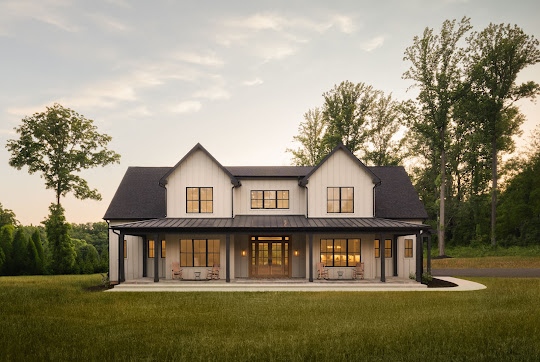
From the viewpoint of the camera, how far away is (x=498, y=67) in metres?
40.0

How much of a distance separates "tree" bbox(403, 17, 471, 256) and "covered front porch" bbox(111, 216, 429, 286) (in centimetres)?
1755

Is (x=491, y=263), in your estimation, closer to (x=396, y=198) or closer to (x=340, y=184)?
(x=396, y=198)

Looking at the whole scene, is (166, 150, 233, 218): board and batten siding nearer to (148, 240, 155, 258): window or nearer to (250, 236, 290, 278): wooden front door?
(148, 240, 155, 258): window

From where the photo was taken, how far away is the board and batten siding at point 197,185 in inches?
906

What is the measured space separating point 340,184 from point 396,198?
485 centimetres

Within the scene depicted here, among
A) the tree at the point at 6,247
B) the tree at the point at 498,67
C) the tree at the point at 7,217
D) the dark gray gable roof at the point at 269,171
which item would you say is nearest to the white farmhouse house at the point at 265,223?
the dark gray gable roof at the point at 269,171

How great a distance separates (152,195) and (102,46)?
12.1 meters

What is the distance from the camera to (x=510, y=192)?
4847 cm

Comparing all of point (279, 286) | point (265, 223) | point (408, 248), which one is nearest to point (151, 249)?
point (265, 223)

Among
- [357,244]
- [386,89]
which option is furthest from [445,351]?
[386,89]

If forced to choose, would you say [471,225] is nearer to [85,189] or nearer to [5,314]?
[85,189]

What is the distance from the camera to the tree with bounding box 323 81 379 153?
4175 centimetres

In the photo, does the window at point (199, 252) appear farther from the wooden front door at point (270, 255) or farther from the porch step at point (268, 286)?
the wooden front door at point (270, 255)

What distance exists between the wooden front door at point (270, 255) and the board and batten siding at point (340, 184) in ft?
8.58
